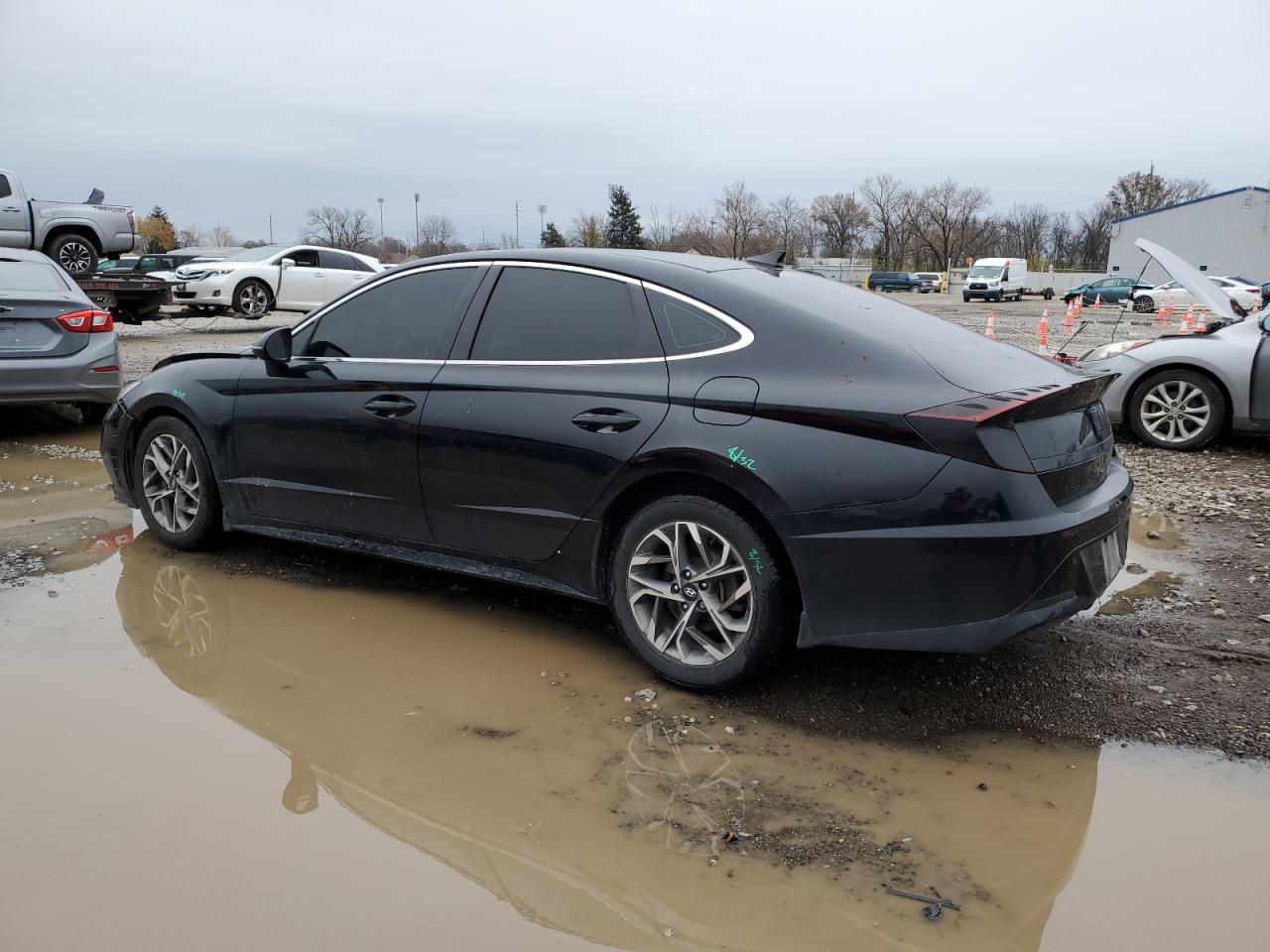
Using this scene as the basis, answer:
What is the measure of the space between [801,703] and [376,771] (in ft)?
4.87

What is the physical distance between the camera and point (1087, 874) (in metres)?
2.69

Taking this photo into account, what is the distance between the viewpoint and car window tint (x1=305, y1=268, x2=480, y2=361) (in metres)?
4.44

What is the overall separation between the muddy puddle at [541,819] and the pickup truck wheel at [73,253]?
15.4 m

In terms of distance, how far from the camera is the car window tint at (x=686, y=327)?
370cm

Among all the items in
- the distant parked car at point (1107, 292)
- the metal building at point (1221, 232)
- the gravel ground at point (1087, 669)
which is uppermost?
the metal building at point (1221, 232)

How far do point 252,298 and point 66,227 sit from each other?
3.06m

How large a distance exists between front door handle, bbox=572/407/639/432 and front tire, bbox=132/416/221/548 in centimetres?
232

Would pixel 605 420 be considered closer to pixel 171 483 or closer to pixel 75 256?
pixel 171 483

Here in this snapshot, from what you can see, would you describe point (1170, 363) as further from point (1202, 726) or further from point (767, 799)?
point (767, 799)

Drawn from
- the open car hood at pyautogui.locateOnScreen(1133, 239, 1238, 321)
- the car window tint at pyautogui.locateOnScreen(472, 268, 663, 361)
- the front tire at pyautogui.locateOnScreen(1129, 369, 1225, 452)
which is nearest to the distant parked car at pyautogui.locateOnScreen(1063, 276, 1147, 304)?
the open car hood at pyautogui.locateOnScreen(1133, 239, 1238, 321)

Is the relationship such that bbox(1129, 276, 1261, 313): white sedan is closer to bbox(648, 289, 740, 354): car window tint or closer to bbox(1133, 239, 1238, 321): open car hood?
bbox(1133, 239, 1238, 321): open car hood

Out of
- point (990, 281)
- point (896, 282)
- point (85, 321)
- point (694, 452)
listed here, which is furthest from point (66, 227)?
point (896, 282)

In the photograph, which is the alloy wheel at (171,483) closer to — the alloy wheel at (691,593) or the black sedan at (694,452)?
the black sedan at (694,452)

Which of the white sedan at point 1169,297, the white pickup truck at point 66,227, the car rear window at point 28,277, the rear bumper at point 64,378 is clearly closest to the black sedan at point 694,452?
the rear bumper at point 64,378
